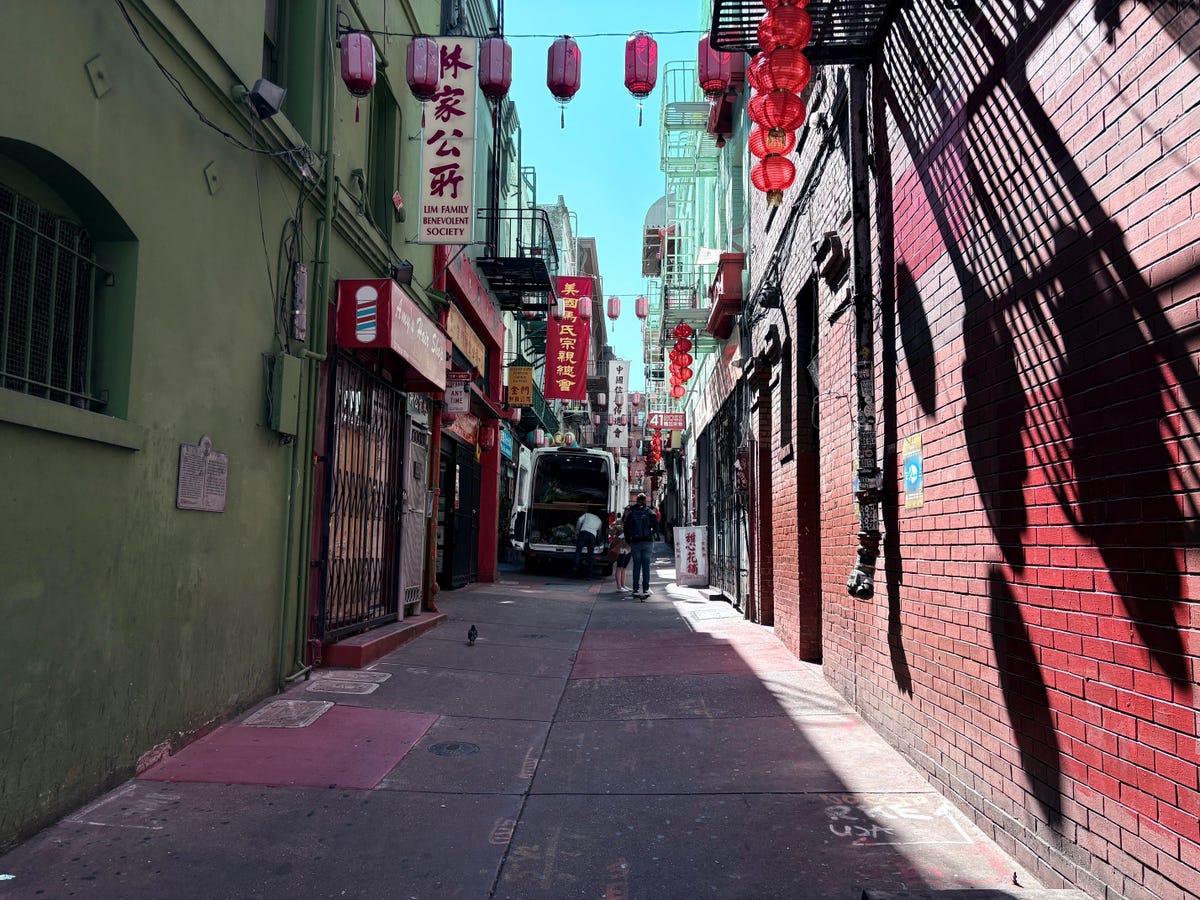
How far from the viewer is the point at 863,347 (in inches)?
238

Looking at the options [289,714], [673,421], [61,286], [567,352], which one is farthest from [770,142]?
[673,421]

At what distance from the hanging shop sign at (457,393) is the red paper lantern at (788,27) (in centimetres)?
784

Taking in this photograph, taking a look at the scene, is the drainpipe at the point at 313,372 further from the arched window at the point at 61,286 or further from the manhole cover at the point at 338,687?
the arched window at the point at 61,286

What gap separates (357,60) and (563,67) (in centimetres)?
227

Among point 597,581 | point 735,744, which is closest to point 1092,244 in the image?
point 735,744

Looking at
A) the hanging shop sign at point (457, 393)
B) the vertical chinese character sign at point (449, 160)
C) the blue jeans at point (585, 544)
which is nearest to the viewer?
the vertical chinese character sign at point (449, 160)

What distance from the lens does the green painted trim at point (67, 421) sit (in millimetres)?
3615

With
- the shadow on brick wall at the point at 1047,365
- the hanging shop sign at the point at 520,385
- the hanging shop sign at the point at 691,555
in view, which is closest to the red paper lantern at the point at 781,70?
the shadow on brick wall at the point at 1047,365

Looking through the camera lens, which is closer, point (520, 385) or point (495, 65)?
point (495, 65)

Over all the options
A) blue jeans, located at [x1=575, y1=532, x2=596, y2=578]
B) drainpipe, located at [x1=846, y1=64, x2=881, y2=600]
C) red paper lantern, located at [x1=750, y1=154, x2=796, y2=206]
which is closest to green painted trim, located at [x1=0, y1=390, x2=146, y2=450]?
drainpipe, located at [x1=846, y1=64, x2=881, y2=600]

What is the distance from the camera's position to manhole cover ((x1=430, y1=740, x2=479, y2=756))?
5602 mm

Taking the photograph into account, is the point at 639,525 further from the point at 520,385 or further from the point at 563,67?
the point at 563,67

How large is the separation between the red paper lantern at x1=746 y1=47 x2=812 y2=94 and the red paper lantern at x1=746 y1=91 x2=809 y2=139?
0.18 ft

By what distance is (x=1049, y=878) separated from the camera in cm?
350
